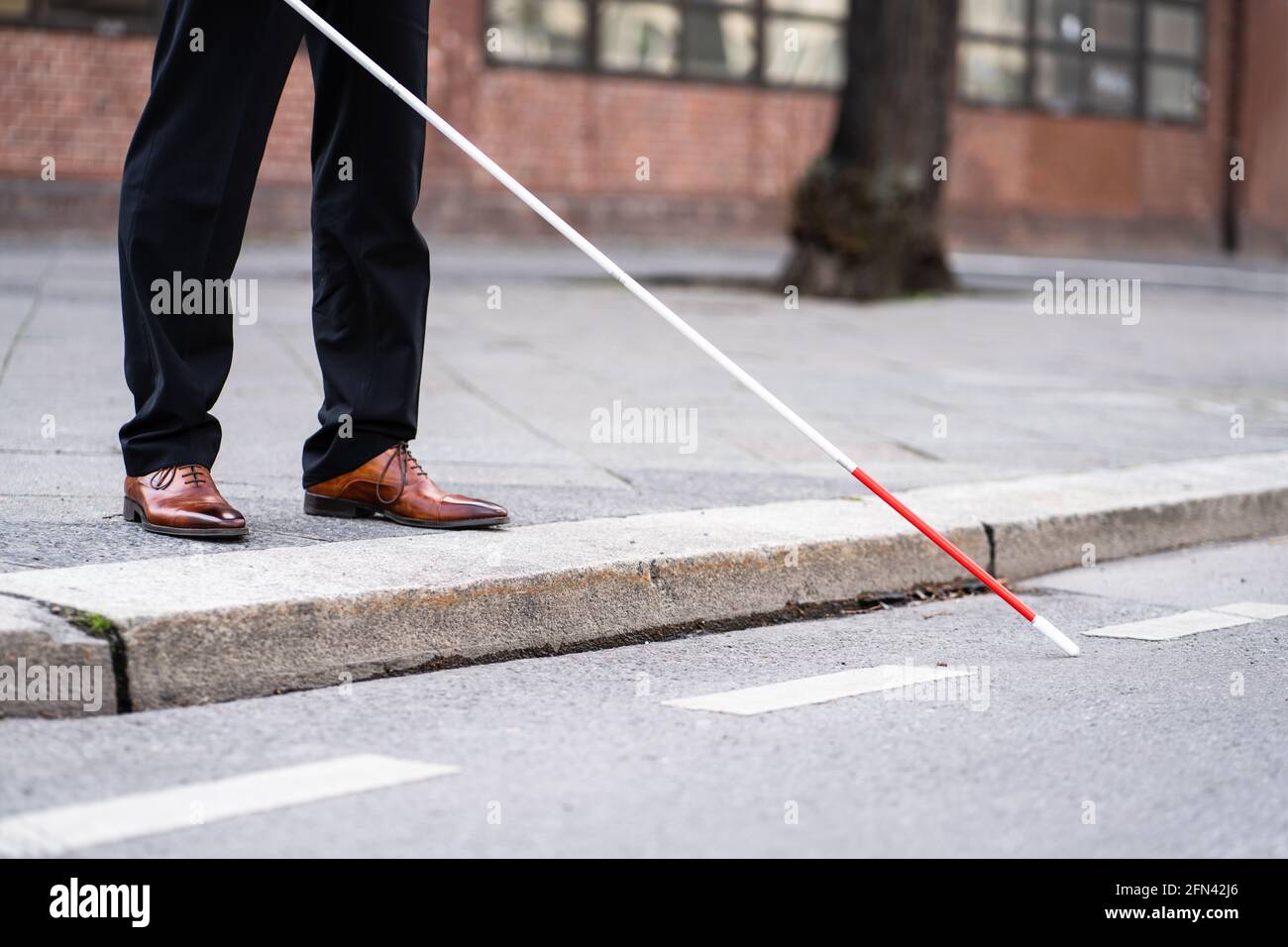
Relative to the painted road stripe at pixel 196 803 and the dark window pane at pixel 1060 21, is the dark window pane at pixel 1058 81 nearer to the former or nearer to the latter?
the dark window pane at pixel 1060 21

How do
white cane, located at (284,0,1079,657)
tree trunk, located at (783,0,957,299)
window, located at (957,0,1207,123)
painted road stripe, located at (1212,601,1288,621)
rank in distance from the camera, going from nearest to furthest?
white cane, located at (284,0,1079,657) → painted road stripe, located at (1212,601,1288,621) → tree trunk, located at (783,0,957,299) → window, located at (957,0,1207,123)

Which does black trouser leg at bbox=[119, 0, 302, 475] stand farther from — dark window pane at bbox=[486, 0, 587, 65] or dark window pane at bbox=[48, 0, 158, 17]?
dark window pane at bbox=[486, 0, 587, 65]

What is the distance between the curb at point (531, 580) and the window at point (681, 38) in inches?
506

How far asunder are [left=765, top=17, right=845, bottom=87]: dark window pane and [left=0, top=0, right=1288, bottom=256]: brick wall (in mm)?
271

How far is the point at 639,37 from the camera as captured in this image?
18.6 meters

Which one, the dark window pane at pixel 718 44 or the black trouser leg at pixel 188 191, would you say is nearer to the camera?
the black trouser leg at pixel 188 191

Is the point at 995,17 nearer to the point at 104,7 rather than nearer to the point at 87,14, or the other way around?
the point at 104,7

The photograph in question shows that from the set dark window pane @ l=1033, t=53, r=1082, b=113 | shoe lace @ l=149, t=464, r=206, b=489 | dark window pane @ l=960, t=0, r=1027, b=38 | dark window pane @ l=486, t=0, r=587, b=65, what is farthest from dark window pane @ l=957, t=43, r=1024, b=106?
shoe lace @ l=149, t=464, r=206, b=489

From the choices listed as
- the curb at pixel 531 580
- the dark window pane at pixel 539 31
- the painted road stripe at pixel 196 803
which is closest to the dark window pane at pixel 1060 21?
the dark window pane at pixel 539 31

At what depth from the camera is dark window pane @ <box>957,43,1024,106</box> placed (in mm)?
21422

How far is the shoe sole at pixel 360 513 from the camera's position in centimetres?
406

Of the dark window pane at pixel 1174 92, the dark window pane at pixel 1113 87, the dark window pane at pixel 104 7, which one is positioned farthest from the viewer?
the dark window pane at pixel 1174 92

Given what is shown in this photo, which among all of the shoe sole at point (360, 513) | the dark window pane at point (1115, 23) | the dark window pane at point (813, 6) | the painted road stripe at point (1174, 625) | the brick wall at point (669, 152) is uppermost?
the dark window pane at point (1115, 23)
